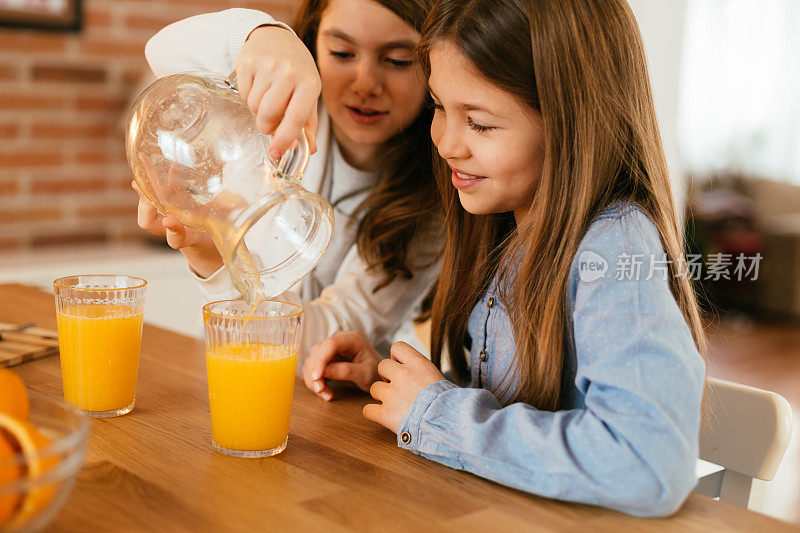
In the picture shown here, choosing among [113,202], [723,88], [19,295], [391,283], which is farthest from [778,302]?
[19,295]

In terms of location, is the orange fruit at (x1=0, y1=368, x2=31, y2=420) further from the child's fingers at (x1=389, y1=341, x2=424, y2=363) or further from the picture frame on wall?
the picture frame on wall

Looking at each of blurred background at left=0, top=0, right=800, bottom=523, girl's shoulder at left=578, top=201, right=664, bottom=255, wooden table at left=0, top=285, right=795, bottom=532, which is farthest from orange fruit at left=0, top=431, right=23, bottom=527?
blurred background at left=0, top=0, right=800, bottom=523

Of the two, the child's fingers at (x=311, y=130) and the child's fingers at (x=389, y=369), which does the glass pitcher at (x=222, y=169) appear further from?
the child's fingers at (x=389, y=369)

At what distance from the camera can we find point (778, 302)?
509 centimetres

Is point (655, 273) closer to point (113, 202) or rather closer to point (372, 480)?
point (372, 480)

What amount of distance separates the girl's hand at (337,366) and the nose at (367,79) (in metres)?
0.42

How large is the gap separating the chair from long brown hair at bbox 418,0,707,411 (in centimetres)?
11

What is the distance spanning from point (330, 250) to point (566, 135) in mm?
706

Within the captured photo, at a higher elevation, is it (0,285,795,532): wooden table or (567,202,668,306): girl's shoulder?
(567,202,668,306): girl's shoulder

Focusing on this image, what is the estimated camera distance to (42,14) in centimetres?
276

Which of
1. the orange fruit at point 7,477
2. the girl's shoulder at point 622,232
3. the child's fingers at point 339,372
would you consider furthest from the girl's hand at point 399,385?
the orange fruit at point 7,477

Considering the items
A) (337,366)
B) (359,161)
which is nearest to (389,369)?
(337,366)

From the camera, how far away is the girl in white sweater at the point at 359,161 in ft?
4.37

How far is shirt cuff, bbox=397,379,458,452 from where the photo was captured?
2.98 ft
